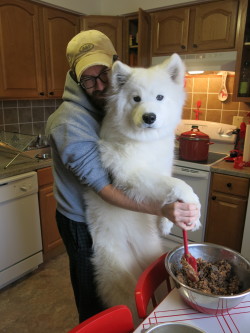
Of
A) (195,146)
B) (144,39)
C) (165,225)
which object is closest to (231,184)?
(195,146)

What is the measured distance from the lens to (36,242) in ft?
7.67

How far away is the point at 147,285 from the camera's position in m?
0.83

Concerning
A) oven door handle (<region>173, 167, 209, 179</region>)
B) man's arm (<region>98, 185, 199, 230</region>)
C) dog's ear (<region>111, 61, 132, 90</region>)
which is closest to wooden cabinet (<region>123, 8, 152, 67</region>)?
oven door handle (<region>173, 167, 209, 179</region>)

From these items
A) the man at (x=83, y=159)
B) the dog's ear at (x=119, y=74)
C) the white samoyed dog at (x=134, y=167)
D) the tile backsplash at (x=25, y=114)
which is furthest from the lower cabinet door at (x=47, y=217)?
the dog's ear at (x=119, y=74)

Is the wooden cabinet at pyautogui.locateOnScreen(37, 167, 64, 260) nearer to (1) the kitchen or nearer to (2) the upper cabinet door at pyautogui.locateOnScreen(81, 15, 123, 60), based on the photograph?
(1) the kitchen

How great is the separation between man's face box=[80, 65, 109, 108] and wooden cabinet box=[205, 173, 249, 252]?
60.5 inches

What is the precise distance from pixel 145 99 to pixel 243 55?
1.89m

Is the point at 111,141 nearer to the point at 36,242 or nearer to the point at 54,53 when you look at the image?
the point at 36,242

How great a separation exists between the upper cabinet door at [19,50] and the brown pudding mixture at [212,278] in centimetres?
226

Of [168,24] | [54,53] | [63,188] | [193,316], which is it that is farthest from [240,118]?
[193,316]

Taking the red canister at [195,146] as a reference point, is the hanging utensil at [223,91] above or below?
above

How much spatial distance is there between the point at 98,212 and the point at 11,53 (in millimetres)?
1984

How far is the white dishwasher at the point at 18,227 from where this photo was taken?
205 centimetres

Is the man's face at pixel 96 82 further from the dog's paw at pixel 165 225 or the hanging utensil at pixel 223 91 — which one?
the hanging utensil at pixel 223 91
